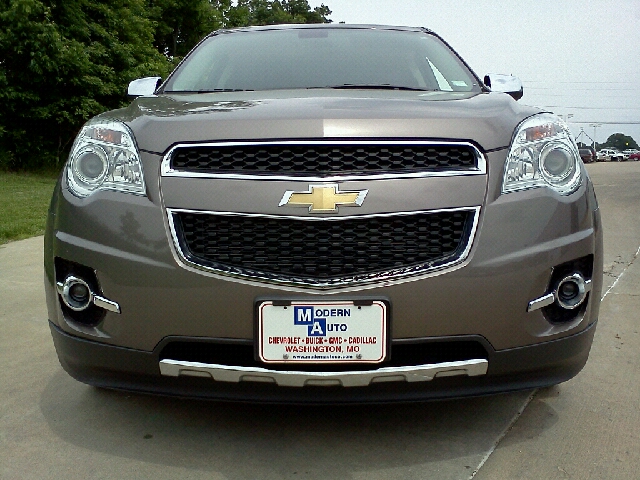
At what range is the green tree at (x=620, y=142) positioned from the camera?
135 metres

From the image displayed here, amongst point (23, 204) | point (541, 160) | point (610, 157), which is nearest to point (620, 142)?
point (610, 157)

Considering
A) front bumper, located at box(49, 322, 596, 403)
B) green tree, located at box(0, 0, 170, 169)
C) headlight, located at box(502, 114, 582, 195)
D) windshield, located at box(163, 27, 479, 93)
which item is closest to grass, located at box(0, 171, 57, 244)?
green tree, located at box(0, 0, 170, 169)

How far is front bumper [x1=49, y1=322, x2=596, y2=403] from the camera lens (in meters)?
2.09

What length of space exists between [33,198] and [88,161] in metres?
9.34

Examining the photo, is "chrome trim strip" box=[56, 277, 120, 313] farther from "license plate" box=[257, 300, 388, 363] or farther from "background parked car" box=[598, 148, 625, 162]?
"background parked car" box=[598, 148, 625, 162]

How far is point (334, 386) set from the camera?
2.05 meters

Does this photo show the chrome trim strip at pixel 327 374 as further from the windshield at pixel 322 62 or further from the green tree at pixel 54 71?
the green tree at pixel 54 71

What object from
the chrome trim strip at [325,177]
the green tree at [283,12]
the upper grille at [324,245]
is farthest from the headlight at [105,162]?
the green tree at [283,12]

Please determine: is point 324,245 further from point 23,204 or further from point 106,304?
point 23,204

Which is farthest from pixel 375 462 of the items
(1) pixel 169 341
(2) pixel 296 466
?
(1) pixel 169 341

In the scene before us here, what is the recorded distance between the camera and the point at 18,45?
51.9 ft

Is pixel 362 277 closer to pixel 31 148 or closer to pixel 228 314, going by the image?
pixel 228 314

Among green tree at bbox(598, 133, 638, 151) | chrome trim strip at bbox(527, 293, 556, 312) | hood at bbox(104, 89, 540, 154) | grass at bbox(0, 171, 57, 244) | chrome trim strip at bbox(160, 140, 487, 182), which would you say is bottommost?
green tree at bbox(598, 133, 638, 151)

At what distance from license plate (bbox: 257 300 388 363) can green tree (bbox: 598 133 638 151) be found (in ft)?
473
